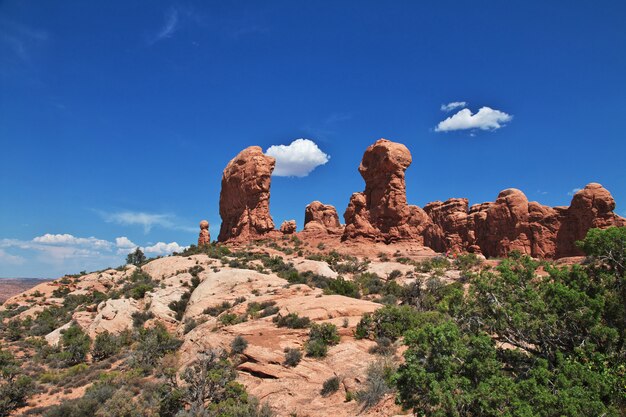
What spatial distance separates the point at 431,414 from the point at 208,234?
5539cm

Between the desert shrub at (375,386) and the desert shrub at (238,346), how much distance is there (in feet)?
18.7

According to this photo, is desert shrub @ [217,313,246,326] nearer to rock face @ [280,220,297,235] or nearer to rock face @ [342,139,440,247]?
rock face @ [342,139,440,247]

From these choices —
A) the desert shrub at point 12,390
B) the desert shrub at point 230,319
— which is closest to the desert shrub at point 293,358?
the desert shrub at point 230,319

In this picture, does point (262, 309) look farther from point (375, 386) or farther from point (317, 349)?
point (375, 386)

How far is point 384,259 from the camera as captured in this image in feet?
129

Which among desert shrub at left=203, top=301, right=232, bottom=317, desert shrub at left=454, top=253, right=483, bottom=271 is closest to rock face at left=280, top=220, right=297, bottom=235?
desert shrub at left=454, top=253, right=483, bottom=271

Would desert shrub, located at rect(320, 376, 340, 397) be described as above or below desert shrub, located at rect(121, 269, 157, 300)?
below

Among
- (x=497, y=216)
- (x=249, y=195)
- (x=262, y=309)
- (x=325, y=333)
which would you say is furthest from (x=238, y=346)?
(x=497, y=216)

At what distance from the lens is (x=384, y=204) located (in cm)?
4672

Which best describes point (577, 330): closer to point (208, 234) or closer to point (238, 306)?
point (238, 306)

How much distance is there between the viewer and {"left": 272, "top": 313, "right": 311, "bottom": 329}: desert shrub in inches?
707

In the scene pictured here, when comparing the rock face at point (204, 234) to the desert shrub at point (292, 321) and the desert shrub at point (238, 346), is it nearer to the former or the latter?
the desert shrub at point (292, 321)

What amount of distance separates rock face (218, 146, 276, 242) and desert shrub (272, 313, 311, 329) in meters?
32.5

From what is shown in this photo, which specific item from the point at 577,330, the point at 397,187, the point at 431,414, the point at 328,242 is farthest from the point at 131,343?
the point at 397,187
